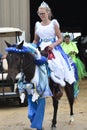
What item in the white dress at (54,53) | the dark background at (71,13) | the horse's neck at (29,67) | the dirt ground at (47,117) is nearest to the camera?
the horse's neck at (29,67)

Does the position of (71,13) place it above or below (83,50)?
above

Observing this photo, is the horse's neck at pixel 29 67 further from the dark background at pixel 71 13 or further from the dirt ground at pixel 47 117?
Answer: the dark background at pixel 71 13

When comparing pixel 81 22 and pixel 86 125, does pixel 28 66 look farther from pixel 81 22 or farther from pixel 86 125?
pixel 81 22

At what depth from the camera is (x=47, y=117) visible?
10.3m

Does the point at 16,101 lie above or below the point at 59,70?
below

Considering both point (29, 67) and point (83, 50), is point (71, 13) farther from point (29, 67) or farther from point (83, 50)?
point (29, 67)

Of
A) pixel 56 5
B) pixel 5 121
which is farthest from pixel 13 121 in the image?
pixel 56 5

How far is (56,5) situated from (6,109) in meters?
14.0

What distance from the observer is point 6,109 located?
37.8ft

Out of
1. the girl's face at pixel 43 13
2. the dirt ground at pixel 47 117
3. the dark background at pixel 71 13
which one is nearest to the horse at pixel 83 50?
the dark background at pixel 71 13

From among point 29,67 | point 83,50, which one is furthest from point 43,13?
point 83,50

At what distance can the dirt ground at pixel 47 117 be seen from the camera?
9319 millimetres

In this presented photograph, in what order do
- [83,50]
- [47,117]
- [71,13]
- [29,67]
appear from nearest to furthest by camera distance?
[29,67] < [47,117] < [83,50] < [71,13]

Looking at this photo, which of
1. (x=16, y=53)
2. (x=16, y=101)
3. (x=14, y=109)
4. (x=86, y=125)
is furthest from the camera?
(x=16, y=101)
